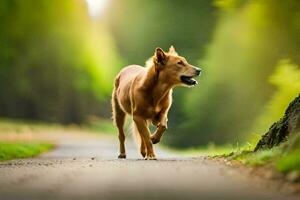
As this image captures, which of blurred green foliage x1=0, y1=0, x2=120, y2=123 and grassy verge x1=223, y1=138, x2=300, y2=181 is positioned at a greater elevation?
blurred green foliage x1=0, y1=0, x2=120, y2=123

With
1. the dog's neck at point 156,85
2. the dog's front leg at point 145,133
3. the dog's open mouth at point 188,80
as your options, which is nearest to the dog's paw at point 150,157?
the dog's front leg at point 145,133

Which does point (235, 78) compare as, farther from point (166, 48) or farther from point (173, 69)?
point (173, 69)

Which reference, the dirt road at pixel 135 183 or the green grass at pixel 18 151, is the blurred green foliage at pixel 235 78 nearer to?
the green grass at pixel 18 151

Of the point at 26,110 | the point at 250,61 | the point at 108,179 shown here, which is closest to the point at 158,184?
the point at 108,179

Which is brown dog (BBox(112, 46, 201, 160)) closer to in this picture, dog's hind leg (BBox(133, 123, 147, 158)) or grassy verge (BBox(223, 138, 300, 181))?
dog's hind leg (BBox(133, 123, 147, 158))

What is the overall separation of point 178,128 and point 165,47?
12.2 feet

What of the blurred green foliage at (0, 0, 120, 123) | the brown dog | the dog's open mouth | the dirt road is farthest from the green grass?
the blurred green foliage at (0, 0, 120, 123)

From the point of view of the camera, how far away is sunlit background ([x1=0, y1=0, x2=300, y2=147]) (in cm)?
2395

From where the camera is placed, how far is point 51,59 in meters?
50.6

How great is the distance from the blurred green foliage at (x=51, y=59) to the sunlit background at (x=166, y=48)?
0.24 ft

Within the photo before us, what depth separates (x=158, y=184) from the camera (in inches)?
416

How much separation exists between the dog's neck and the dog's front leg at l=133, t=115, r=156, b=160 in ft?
1.66

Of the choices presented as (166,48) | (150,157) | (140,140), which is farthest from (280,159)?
(166,48)

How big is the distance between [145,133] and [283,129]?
3.18 meters
